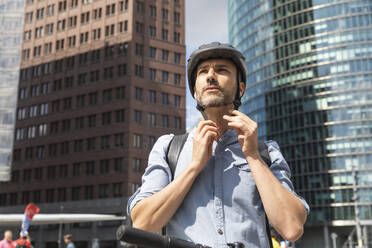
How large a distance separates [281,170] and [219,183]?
0.33 metres

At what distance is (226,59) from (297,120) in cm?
8338

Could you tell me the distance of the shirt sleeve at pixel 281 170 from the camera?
215 centimetres

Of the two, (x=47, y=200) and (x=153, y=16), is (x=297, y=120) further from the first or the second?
(x=47, y=200)

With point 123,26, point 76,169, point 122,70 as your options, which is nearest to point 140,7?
point 123,26

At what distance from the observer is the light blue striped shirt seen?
2043mm

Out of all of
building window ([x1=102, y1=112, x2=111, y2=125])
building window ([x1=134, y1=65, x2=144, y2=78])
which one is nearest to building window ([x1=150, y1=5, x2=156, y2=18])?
building window ([x1=134, y1=65, x2=144, y2=78])

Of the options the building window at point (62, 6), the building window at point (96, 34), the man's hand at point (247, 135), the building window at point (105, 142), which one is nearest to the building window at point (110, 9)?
the building window at point (96, 34)

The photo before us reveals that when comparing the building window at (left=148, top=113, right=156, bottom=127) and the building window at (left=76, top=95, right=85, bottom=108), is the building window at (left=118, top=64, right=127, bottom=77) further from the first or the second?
the building window at (left=76, top=95, right=85, bottom=108)

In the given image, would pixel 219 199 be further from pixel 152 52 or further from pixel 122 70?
pixel 152 52

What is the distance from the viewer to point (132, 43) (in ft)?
228

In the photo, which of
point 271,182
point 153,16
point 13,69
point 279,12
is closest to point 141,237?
point 271,182

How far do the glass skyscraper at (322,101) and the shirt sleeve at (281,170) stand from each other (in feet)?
254

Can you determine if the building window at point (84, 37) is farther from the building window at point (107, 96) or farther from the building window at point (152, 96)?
the building window at point (152, 96)

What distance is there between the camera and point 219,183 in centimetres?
214
